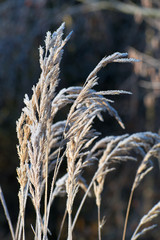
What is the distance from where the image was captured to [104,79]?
18.1 feet

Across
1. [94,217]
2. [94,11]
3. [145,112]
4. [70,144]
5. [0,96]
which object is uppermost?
[94,11]

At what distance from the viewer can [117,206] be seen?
534cm

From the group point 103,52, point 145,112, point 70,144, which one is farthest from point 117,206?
point 70,144

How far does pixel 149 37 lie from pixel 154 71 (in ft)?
3.21

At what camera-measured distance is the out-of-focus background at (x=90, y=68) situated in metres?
4.33

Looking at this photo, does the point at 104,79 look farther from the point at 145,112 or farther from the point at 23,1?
the point at 23,1

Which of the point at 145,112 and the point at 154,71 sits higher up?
the point at 154,71

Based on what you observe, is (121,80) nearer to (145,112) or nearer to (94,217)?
(145,112)

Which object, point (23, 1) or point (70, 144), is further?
point (23, 1)

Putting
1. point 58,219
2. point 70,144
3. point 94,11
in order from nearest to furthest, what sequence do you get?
point 70,144 → point 94,11 → point 58,219

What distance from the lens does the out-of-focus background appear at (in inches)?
171

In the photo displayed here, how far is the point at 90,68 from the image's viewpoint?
5.38 meters

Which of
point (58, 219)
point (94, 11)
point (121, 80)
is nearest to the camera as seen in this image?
point (94, 11)

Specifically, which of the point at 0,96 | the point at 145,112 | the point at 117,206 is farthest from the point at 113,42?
the point at 117,206
